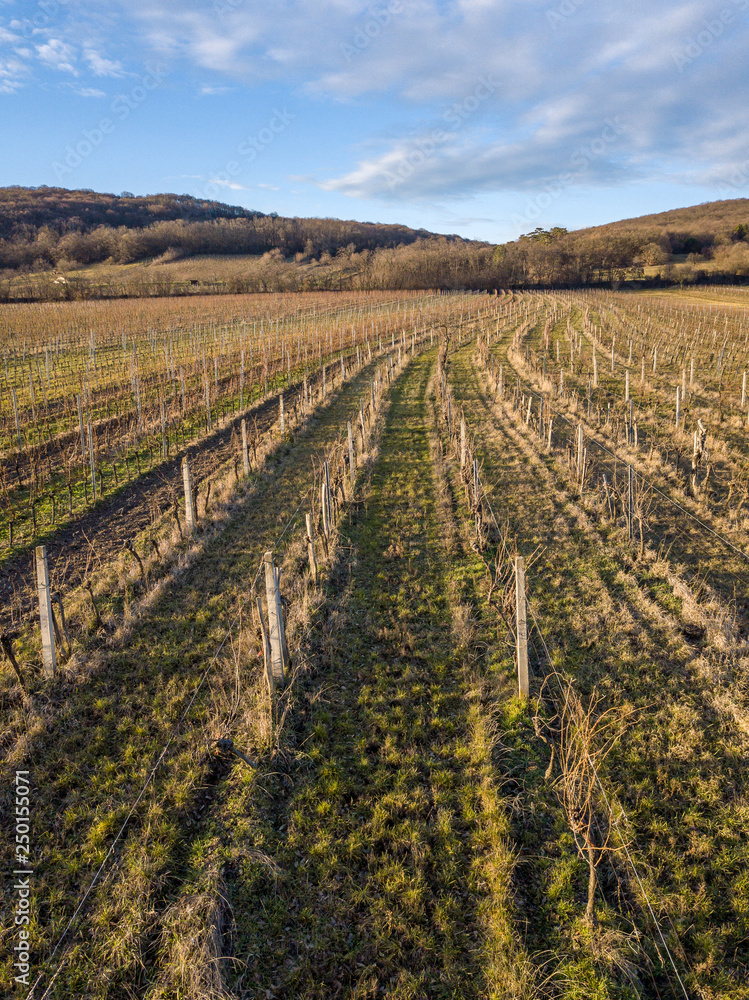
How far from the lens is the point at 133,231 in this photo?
8969cm

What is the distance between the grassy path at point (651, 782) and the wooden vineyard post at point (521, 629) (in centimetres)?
71

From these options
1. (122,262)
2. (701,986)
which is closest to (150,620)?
(701,986)

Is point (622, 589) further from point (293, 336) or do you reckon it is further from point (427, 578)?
point (293, 336)

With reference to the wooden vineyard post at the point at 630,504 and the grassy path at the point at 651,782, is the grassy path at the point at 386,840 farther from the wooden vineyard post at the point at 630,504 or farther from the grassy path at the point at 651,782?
the wooden vineyard post at the point at 630,504

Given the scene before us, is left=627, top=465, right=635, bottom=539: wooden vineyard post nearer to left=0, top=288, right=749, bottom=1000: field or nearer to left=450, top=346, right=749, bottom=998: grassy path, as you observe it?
left=0, top=288, right=749, bottom=1000: field

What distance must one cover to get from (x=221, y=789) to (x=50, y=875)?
122cm

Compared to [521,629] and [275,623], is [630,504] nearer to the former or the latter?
[521,629]

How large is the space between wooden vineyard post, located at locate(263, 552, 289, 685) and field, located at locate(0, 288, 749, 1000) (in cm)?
24

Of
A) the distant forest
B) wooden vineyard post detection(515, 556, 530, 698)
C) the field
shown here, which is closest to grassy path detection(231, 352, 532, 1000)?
the field

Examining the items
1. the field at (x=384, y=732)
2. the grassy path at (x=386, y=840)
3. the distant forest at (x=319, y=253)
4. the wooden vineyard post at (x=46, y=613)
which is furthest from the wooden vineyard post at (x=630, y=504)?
the distant forest at (x=319, y=253)

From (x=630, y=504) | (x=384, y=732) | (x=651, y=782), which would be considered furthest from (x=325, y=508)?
(x=651, y=782)

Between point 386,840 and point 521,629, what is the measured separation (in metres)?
2.11

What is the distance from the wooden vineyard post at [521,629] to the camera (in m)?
5.00

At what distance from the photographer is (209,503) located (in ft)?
31.8
